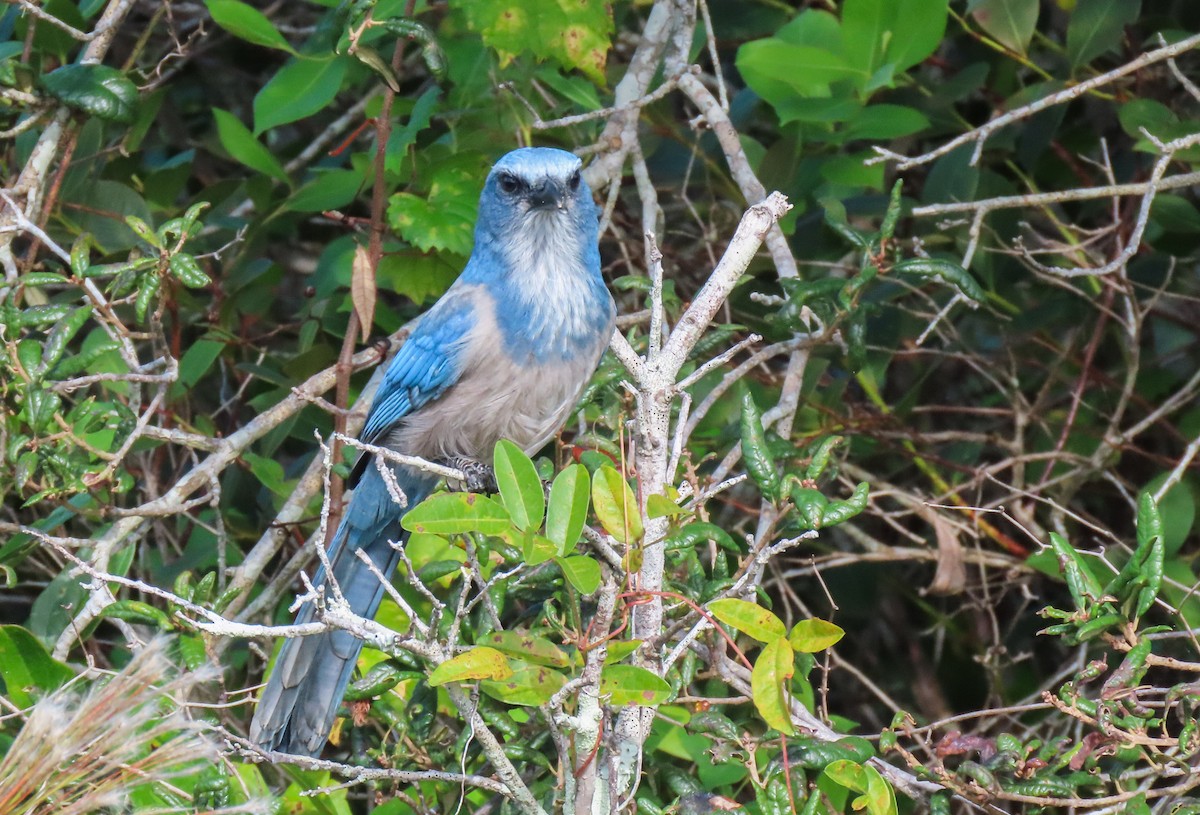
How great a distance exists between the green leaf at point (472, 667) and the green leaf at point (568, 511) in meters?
0.22

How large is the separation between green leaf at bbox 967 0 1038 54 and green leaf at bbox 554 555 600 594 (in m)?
2.65

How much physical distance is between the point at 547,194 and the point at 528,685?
5.65 ft

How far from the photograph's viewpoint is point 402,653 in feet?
9.41

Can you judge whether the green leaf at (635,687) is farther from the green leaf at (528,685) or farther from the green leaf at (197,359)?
the green leaf at (197,359)

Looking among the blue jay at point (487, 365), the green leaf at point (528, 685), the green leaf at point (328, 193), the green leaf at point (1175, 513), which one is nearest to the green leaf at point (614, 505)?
the green leaf at point (528, 685)

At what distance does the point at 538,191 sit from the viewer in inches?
148

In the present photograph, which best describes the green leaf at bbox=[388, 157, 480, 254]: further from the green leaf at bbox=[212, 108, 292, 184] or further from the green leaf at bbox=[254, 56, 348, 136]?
the green leaf at bbox=[212, 108, 292, 184]

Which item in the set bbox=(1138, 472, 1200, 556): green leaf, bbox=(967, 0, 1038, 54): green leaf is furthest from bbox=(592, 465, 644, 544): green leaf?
bbox=(967, 0, 1038, 54): green leaf

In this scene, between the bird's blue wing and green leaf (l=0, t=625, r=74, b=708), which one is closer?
green leaf (l=0, t=625, r=74, b=708)

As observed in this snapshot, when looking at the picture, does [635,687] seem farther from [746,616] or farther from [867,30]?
[867,30]

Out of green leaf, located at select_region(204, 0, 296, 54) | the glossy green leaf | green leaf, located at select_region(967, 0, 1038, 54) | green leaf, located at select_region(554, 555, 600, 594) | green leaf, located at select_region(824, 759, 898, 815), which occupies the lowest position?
green leaf, located at select_region(824, 759, 898, 815)

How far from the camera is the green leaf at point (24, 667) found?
321 cm

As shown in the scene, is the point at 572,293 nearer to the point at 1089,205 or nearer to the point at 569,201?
Result: the point at 569,201

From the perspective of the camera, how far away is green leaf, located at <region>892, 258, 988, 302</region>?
356 centimetres
